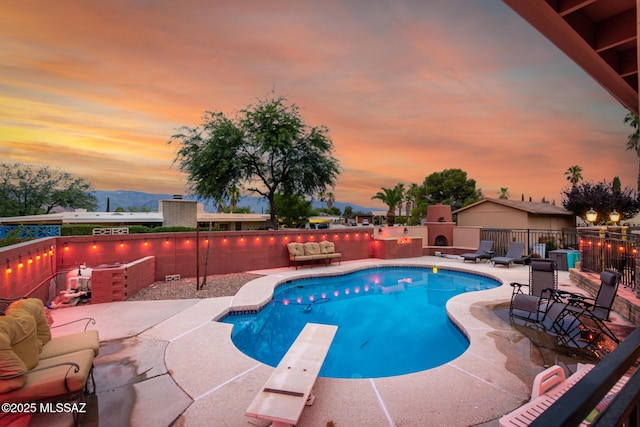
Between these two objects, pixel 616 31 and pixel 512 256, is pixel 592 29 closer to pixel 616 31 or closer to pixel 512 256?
pixel 616 31

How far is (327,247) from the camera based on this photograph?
13.9m

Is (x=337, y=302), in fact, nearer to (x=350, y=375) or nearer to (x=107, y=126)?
(x=350, y=375)

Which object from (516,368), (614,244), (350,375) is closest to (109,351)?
(350,375)

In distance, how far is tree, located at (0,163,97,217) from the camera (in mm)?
30031

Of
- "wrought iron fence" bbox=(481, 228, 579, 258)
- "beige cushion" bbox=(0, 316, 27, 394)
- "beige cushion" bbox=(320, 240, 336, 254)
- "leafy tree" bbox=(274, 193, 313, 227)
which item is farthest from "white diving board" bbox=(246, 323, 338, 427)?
"leafy tree" bbox=(274, 193, 313, 227)

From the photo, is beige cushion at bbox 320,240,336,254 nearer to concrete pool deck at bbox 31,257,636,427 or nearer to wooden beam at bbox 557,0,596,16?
concrete pool deck at bbox 31,257,636,427

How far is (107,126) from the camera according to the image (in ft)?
53.9

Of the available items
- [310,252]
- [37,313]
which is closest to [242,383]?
[37,313]

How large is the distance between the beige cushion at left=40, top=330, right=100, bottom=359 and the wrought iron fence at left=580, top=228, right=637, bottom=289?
428 inches

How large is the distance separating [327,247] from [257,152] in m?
7.29

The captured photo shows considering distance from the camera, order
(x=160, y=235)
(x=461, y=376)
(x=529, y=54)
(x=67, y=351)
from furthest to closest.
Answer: (x=529, y=54) < (x=160, y=235) < (x=461, y=376) < (x=67, y=351)

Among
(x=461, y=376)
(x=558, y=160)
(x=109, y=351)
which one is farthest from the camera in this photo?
(x=558, y=160)

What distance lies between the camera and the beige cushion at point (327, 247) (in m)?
13.6

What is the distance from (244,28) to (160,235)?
8.27 meters
